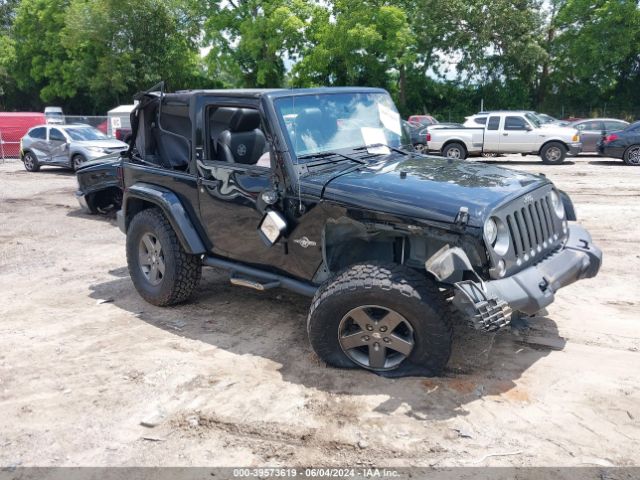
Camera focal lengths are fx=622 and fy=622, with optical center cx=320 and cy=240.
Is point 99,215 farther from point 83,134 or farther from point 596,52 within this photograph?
point 596,52

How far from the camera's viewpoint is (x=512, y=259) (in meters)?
4.00

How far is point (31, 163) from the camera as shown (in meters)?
19.2

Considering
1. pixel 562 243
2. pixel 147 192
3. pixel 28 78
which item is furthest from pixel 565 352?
pixel 28 78

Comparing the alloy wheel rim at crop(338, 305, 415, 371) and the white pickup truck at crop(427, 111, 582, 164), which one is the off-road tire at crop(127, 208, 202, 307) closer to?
the alloy wheel rim at crop(338, 305, 415, 371)

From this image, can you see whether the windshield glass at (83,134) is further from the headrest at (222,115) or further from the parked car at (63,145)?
the headrest at (222,115)

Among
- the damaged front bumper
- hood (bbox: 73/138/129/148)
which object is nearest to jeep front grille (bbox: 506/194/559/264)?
the damaged front bumper

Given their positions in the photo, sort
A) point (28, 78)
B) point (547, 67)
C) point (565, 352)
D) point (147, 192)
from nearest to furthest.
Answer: point (565, 352), point (147, 192), point (547, 67), point (28, 78)

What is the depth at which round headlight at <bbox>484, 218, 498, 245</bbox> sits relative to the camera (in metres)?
3.80

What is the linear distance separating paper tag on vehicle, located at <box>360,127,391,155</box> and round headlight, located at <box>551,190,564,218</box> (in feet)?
4.41

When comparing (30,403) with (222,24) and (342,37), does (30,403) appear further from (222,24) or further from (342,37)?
(222,24)

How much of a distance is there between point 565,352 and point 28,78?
49750mm

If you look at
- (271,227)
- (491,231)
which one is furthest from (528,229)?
(271,227)

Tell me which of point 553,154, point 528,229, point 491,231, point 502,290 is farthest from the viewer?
point 553,154

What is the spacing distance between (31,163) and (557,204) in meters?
18.1
